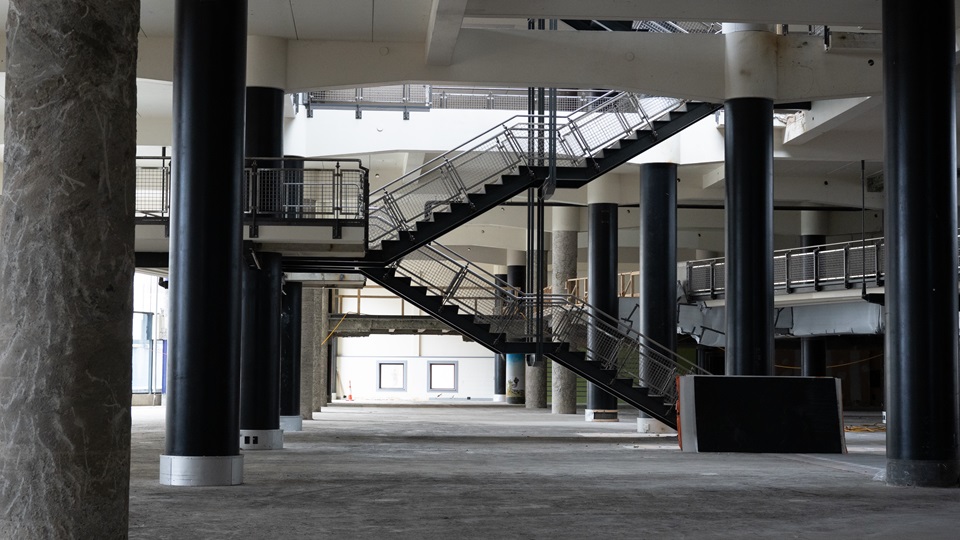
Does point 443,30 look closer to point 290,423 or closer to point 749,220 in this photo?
point 749,220

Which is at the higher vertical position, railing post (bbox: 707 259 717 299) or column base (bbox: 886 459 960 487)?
railing post (bbox: 707 259 717 299)

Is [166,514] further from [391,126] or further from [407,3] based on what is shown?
[391,126]

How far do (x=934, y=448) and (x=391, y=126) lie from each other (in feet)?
60.4

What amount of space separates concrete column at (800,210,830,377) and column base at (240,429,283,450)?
24.7 m

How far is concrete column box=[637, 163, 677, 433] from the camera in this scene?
30019 mm


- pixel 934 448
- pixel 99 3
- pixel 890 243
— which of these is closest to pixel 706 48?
pixel 890 243

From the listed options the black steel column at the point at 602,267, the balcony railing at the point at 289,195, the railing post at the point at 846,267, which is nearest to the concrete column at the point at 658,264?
the black steel column at the point at 602,267

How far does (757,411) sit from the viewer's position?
69.7 feet

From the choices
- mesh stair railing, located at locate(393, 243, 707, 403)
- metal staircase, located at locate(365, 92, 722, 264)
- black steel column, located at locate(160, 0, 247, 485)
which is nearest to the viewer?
black steel column, located at locate(160, 0, 247, 485)

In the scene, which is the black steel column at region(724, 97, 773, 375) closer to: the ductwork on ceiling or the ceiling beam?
the ceiling beam

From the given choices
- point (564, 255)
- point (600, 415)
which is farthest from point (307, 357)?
point (564, 255)

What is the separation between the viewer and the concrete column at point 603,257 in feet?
118

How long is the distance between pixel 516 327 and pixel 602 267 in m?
11.3

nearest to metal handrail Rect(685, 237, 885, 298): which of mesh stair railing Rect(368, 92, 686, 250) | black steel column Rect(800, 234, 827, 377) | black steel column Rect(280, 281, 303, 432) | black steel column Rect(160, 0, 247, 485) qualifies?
black steel column Rect(800, 234, 827, 377)
